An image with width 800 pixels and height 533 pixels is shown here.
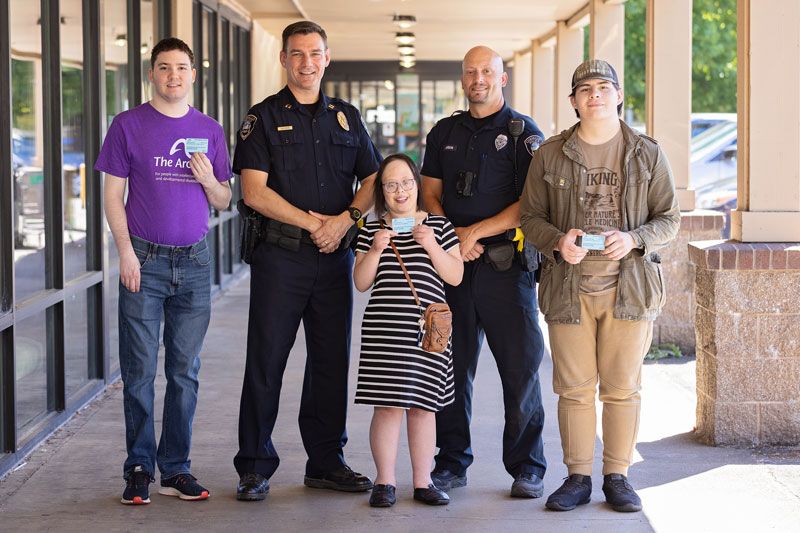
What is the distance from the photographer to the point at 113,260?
7.14 meters

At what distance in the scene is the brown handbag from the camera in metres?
3.91

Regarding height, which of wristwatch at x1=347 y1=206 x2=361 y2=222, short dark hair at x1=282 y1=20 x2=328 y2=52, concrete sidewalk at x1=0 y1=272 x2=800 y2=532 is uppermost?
short dark hair at x1=282 y1=20 x2=328 y2=52

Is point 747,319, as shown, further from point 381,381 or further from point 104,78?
point 104,78

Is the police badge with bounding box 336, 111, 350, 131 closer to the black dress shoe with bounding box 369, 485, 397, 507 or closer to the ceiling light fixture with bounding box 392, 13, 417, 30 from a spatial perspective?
the black dress shoe with bounding box 369, 485, 397, 507

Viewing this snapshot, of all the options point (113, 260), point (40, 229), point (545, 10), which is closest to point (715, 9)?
point (545, 10)

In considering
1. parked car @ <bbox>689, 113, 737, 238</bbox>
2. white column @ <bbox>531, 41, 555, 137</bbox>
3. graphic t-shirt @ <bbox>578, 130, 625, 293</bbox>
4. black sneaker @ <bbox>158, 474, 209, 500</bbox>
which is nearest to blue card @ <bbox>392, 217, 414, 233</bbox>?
graphic t-shirt @ <bbox>578, 130, 625, 293</bbox>

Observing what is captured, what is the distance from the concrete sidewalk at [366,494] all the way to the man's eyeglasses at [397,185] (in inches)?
49.2

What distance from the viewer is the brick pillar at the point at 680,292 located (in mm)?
7637

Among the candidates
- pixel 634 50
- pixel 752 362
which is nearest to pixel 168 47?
pixel 752 362

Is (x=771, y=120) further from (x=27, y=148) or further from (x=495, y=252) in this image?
(x=27, y=148)

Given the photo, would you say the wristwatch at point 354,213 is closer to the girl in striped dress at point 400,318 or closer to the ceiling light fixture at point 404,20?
the girl in striped dress at point 400,318

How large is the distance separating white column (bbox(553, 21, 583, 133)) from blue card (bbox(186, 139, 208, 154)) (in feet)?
29.1

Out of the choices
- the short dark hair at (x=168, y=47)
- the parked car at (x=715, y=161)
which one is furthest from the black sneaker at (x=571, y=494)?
the parked car at (x=715, y=161)

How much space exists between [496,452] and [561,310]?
47.9 inches
